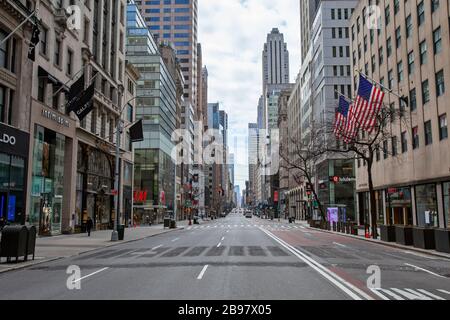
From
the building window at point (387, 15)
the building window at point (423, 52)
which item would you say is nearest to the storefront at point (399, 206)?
the building window at point (423, 52)

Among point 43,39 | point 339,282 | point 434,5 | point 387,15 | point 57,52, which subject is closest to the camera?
point 339,282

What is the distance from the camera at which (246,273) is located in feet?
42.9

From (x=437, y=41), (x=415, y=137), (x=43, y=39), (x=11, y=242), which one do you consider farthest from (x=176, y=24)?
(x=11, y=242)

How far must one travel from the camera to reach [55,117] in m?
33.4

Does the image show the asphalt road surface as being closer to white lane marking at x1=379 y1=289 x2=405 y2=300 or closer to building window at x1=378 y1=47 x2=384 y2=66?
white lane marking at x1=379 y1=289 x2=405 y2=300

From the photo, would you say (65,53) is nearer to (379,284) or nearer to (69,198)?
(69,198)

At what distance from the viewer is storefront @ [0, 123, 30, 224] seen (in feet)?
84.1

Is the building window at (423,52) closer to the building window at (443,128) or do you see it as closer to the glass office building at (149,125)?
the building window at (443,128)

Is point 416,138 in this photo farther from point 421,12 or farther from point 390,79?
point 421,12

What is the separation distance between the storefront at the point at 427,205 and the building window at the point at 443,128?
387 centimetres

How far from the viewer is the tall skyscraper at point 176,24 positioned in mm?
146125

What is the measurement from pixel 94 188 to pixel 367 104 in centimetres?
2779

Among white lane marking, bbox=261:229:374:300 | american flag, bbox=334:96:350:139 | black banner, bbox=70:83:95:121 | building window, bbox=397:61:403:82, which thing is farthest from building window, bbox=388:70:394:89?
white lane marking, bbox=261:229:374:300

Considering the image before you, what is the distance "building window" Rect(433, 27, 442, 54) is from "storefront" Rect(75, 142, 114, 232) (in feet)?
103
